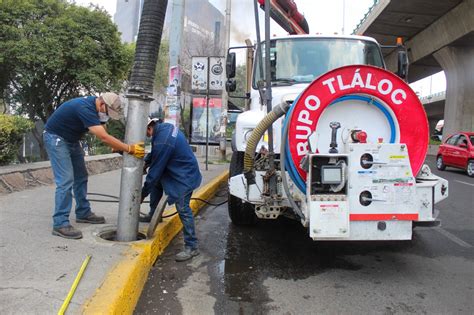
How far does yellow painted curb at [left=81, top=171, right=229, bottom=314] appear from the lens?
320 centimetres

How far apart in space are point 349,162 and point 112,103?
2472 millimetres

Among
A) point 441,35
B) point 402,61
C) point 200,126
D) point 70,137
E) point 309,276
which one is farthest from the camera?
point 441,35

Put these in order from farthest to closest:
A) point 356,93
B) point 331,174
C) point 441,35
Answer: point 441,35 → point 356,93 → point 331,174

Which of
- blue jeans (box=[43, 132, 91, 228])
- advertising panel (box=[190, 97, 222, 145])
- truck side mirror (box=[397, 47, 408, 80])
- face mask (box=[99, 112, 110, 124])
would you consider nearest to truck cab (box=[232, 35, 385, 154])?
truck side mirror (box=[397, 47, 408, 80])

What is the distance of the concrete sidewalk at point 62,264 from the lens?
319 cm

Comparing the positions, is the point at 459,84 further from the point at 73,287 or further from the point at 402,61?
the point at 73,287

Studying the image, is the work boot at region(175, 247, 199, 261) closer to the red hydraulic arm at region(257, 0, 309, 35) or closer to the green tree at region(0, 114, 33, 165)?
the green tree at region(0, 114, 33, 165)

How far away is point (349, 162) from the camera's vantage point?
4113 millimetres

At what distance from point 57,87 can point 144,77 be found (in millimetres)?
11068

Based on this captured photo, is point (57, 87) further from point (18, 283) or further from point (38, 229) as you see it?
point (18, 283)

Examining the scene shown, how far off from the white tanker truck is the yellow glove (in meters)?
1.06

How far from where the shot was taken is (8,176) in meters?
6.87

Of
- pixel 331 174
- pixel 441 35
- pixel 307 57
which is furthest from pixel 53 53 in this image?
pixel 441 35

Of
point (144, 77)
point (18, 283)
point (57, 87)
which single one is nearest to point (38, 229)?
point (18, 283)
